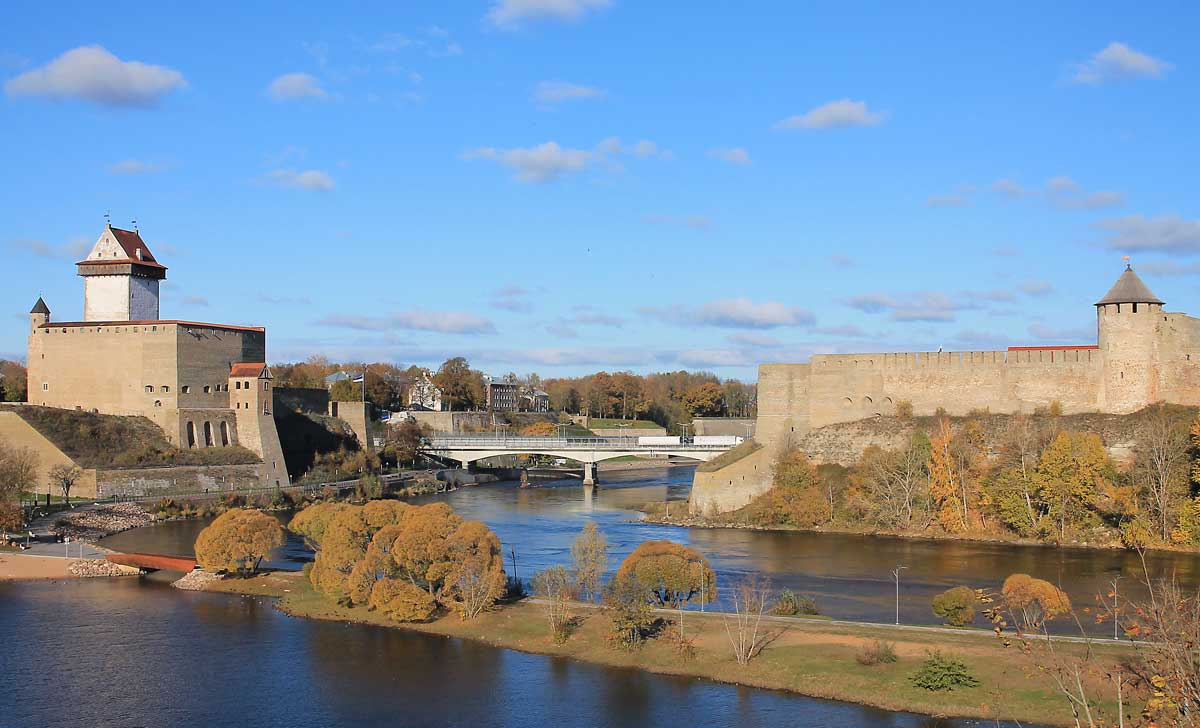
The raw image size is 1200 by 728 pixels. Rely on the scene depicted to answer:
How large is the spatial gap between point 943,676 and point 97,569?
24.9 m

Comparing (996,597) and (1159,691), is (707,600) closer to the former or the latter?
(996,597)

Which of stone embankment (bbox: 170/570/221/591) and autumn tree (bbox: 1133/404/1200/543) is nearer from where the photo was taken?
stone embankment (bbox: 170/570/221/591)

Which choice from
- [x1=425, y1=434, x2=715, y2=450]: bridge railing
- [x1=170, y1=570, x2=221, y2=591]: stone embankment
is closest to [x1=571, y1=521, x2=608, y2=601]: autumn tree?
[x1=170, y1=570, x2=221, y2=591]: stone embankment

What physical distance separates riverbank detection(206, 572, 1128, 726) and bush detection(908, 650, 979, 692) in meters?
0.14

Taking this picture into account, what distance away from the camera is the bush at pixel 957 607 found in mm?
23078

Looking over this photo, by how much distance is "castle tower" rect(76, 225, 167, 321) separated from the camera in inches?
2327

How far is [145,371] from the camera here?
182ft

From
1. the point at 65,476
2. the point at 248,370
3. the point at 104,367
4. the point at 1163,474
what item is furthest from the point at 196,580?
the point at 1163,474

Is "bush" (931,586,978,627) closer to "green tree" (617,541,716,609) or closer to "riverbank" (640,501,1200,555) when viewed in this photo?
"green tree" (617,541,716,609)

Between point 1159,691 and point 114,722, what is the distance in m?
17.3

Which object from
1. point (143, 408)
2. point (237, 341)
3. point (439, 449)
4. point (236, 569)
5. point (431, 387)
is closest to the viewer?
point (236, 569)

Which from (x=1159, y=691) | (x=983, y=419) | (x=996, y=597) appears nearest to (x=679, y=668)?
(x=996, y=597)

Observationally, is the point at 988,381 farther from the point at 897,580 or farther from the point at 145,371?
the point at 145,371

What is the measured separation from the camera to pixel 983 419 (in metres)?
44.1
